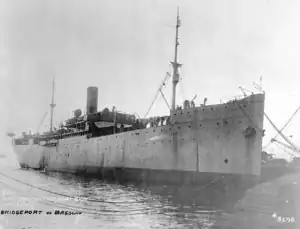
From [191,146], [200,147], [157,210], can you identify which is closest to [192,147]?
[191,146]

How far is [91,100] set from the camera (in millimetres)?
28656

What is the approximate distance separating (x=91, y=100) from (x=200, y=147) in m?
16.0

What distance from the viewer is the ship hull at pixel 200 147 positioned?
1431 cm

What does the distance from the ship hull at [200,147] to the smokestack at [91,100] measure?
9.69 metres

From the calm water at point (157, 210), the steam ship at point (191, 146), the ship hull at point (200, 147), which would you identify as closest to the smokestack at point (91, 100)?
the steam ship at point (191, 146)

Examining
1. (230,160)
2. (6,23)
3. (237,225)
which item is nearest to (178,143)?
(230,160)

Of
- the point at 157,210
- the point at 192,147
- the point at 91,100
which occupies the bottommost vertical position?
the point at 157,210

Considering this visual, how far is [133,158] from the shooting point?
18.1m

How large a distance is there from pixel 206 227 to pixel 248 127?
6879mm

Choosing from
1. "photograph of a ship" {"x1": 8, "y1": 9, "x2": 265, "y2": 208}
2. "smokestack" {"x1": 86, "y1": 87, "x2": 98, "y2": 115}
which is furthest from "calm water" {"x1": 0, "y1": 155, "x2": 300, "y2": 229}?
"smokestack" {"x1": 86, "y1": 87, "x2": 98, "y2": 115}

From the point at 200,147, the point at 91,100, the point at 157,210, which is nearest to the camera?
the point at 157,210

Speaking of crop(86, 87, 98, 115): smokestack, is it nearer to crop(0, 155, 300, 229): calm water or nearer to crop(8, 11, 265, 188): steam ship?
crop(8, 11, 265, 188): steam ship

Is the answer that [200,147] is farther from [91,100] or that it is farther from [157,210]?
[91,100]

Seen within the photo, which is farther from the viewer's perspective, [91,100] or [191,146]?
[91,100]
